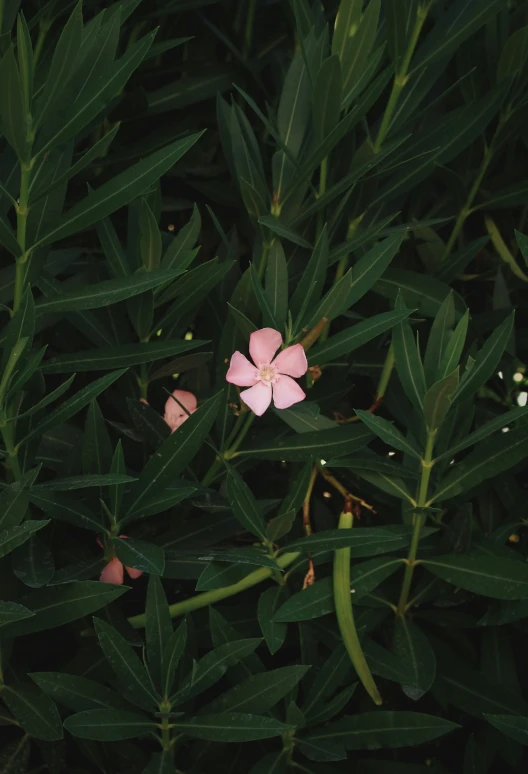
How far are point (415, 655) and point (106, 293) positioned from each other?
49cm

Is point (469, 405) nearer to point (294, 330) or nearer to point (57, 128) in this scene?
point (294, 330)

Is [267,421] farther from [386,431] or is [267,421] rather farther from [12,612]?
[12,612]

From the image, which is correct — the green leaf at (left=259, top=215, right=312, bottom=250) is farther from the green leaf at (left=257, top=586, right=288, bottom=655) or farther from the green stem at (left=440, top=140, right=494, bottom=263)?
the green leaf at (left=257, top=586, right=288, bottom=655)

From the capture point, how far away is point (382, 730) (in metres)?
0.94

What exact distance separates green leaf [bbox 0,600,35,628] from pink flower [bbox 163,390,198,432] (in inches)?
10.8

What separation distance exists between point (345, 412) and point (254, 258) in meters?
0.22

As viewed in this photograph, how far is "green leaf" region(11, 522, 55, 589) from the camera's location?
85 centimetres

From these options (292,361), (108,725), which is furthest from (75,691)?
(292,361)

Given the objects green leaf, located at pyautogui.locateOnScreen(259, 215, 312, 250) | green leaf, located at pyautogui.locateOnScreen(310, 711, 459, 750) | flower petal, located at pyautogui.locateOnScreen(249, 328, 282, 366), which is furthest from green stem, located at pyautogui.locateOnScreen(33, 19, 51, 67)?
green leaf, located at pyautogui.locateOnScreen(310, 711, 459, 750)

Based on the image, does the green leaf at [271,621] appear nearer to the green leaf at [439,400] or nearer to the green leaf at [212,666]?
the green leaf at [212,666]

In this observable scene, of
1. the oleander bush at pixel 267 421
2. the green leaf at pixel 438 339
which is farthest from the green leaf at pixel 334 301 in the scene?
the green leaf at pixel 438 339

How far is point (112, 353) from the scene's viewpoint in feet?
3.00

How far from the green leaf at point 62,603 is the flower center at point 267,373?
9.3 inches

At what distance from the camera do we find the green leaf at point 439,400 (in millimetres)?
832
